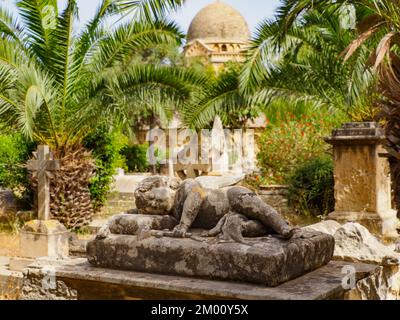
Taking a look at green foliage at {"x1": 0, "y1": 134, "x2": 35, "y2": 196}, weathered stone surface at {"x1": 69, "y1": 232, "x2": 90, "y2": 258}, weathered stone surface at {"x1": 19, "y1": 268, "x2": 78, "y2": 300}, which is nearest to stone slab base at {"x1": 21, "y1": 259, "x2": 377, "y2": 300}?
weathered stone surface at {"x1": 19, "y1": 268, "x2": 78, "y2": 300}

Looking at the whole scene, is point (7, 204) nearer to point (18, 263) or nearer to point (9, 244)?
point (9, 244)

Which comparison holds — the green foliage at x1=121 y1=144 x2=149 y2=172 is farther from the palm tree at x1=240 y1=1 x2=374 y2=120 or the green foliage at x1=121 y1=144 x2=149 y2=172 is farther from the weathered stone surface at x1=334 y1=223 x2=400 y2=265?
the weathered stone surface at x1=334 y1=223 x2=400 y2=265

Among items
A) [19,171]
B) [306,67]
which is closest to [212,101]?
[306,67]

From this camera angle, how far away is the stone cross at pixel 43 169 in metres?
8.02

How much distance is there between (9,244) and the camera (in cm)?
931

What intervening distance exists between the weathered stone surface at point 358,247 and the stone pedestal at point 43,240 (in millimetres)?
4304

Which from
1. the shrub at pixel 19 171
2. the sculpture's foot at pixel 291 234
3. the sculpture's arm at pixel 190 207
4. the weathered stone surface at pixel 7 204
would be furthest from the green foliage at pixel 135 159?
the sculpture's foot at pixel 291 234

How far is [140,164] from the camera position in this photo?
21641mm

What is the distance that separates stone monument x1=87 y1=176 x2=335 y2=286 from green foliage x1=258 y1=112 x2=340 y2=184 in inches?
313

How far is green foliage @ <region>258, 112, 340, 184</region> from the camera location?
40.5 feet

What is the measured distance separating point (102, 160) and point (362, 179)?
5.54 metres
